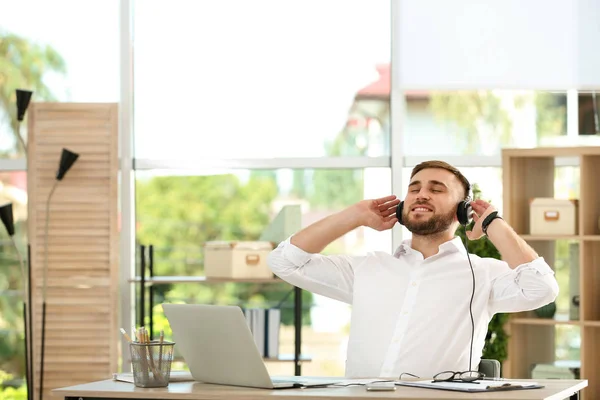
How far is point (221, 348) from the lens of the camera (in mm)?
2689

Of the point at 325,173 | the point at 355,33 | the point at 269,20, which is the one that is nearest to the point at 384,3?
the point at 355,33

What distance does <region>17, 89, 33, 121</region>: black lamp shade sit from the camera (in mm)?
5426

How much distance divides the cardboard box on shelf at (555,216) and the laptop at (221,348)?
102 inches

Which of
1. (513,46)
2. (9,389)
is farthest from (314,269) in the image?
(9,389)

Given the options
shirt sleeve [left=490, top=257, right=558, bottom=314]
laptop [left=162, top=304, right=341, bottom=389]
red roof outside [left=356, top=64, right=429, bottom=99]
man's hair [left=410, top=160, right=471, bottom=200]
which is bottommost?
laptop [left=162, top=304, right=341, bottom=389]

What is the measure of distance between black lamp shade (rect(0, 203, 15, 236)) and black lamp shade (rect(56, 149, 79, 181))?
319 mm

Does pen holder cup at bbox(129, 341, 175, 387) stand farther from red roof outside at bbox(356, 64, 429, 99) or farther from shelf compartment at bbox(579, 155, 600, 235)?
red roof outside at bbox(356, 64, 429, 99)

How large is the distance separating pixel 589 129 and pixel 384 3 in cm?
140

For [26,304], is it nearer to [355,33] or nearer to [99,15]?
[99,15]

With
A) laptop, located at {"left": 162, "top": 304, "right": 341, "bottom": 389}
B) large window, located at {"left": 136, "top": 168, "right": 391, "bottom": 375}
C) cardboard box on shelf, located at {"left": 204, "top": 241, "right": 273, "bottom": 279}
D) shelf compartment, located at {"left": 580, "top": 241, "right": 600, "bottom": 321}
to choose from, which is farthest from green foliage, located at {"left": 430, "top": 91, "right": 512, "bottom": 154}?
laptop, located at {"left": 162, "top": 304, "right": 341, "bottom": 389}

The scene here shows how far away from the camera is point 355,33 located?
229 inches

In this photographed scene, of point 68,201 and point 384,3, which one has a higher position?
point 384,3

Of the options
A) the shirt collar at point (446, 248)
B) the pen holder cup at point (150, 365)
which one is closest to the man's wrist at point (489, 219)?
the shirt collar at point (446, 248)

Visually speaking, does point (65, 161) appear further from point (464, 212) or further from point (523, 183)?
point (464, 212)
